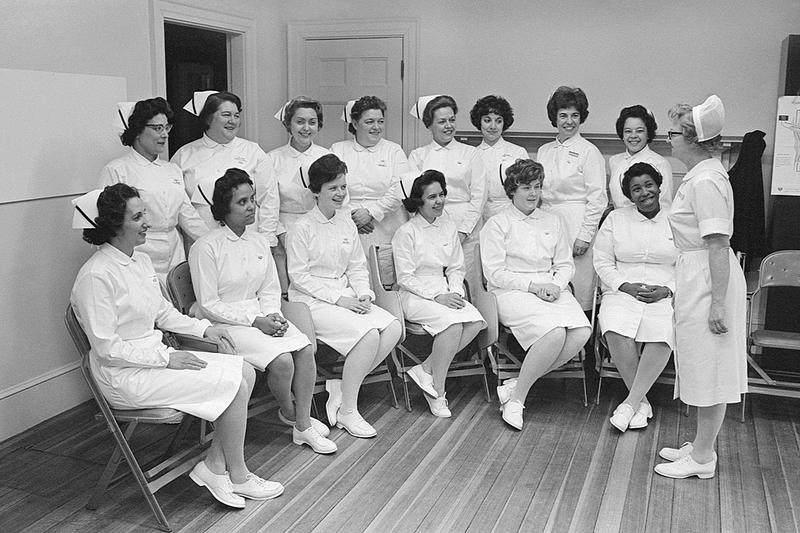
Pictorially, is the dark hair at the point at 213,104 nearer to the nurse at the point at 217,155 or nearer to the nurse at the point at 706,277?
the nurse at the point at 217,155

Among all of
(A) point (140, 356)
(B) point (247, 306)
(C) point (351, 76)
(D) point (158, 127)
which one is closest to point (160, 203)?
(D) point (158, 127)

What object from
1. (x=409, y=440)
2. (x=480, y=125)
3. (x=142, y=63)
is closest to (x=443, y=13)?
(x=480, y=125)

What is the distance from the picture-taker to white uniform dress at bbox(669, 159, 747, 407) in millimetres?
3318

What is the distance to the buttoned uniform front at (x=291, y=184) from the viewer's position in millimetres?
4816

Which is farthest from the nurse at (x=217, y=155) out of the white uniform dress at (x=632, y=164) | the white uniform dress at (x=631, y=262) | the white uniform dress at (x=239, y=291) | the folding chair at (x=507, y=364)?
the white uniform dress at (x=632, y=164)

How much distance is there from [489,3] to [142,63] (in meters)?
2.66

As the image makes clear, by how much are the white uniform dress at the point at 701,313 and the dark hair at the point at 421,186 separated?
61.0 inches

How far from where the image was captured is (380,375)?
454cm

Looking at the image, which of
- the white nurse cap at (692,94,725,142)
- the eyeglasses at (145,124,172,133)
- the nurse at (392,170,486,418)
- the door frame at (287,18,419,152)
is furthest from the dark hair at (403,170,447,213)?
the door frame at (287,18,419,152)

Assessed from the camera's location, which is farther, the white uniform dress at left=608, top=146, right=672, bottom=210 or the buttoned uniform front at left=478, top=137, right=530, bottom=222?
the buttoned uniform front at left=478, top=137, right=530, bottom=222

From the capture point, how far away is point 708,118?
322 cm

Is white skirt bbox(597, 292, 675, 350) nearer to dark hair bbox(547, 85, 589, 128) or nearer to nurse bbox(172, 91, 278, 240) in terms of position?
dark hair bbox(547, 85, 589, 128)

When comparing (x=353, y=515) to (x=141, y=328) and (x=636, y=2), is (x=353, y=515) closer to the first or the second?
(x=141, y=328)

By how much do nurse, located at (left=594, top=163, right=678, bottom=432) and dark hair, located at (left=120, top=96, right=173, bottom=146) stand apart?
2.54 m
